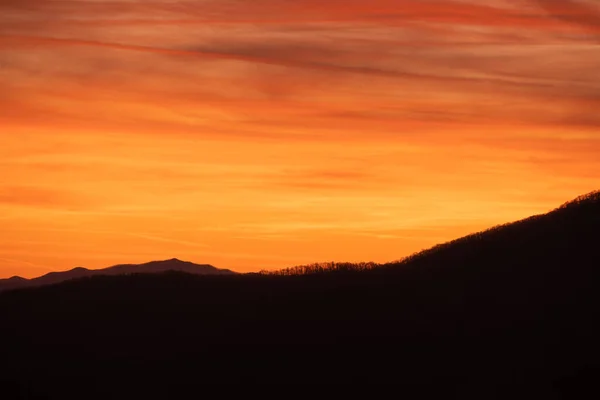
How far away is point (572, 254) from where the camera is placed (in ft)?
151

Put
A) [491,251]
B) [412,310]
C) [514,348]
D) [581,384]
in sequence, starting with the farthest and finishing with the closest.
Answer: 1. [491,251]
2. [412,310]
3. [514,348]
4. [581,384]

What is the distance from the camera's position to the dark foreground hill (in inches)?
1550

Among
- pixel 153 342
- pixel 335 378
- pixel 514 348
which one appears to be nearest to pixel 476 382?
pixel 514 348

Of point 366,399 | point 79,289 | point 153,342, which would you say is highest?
point 79,289

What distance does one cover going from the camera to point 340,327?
141 feet

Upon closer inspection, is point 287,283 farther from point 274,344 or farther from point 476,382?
point 476,382

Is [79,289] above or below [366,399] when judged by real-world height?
above

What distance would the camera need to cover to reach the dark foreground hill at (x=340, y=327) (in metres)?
39.4

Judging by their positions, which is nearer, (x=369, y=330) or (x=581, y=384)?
(x=581, y=384)

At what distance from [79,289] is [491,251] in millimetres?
20021

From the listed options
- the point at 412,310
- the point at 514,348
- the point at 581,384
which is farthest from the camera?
the point at 412,310

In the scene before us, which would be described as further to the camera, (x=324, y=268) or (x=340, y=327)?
(x=324, y=268)

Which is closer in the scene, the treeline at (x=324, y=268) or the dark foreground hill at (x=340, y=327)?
the dark foreground hill at (x=340, y=327)

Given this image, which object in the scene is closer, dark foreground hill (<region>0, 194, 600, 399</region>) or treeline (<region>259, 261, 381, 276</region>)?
dark foreground hill (<region>0, 194, 600, 399</region>)
